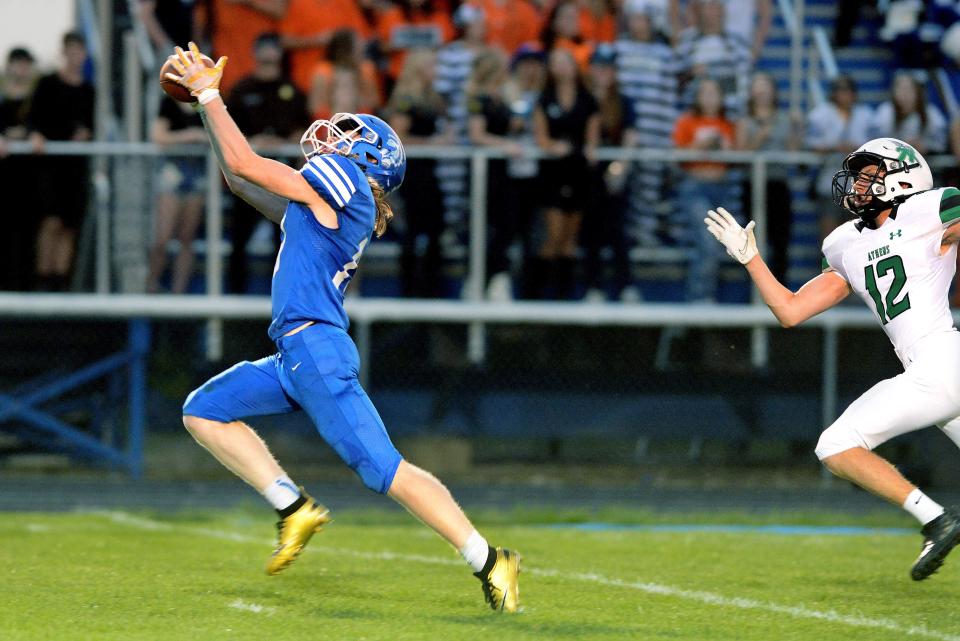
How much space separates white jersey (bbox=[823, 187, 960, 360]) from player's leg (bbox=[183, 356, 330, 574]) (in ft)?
8.58

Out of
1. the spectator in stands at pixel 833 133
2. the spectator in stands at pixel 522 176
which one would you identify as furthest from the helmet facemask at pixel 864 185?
the spectator in stands at pixel 833 133

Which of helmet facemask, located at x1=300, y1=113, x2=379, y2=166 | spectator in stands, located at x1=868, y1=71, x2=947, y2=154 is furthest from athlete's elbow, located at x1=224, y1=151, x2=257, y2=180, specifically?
spectator in stands, located at x1=868, y1=71, x2=947, y2=154

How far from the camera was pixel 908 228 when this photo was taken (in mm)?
6996

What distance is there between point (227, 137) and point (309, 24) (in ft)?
22.6

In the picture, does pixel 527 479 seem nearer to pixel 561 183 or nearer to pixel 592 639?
pixel 561 183

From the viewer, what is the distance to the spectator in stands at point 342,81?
11711 millimetres

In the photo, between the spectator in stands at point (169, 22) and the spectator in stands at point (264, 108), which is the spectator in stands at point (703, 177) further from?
the spectator in stands at point (169, 22)

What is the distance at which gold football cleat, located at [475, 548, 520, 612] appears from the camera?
5.91m

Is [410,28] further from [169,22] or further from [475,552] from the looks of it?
[475,552]

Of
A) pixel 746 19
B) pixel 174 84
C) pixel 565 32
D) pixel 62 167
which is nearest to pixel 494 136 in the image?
pixel 565 32

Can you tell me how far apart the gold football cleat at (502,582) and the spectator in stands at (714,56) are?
24.3 ft

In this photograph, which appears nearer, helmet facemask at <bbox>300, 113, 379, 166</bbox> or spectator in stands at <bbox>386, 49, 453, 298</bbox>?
helmet facemask at <bbox>300, 113, 379, 166</bbox>

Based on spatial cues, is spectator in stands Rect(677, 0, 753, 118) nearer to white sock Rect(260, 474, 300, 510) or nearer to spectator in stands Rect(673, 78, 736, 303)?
spectator in stands Rect(673, 78, 736, 303)

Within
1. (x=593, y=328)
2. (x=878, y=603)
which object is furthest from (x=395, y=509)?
(x=878, y=603)
